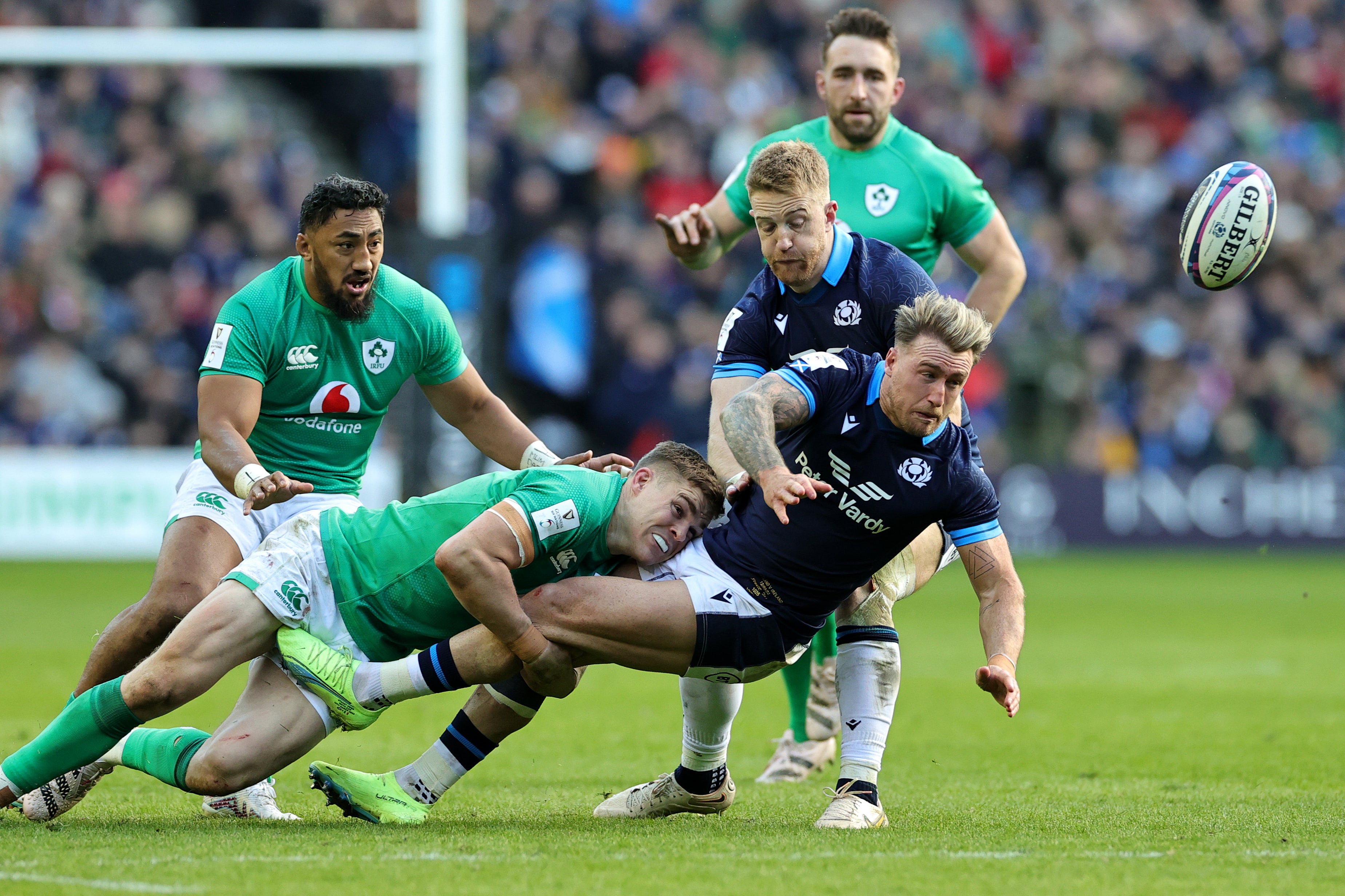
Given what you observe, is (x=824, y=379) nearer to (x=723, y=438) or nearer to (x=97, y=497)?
(x=723, y=438)

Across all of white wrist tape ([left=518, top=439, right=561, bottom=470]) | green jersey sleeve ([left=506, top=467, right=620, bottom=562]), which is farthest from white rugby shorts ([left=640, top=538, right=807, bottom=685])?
white wrist tape ([left=518, top=439, right=561, bottom=470])

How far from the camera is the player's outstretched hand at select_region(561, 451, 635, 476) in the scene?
230 inches

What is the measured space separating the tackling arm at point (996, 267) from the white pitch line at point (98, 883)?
4209 mm

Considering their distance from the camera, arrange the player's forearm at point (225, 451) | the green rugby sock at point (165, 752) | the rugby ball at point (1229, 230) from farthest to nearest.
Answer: the rugby ball at point (1229, 230)
the player's forearm at point (225, 451)
the green rugby sock at point (165, 752)

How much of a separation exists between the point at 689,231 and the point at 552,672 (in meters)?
2.28

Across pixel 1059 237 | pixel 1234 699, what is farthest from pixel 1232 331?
pixel 1234 699

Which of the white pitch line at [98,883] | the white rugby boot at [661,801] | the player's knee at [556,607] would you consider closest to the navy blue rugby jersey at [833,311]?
the player's knee at [556,607]

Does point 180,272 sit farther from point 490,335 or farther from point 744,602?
point 744,602

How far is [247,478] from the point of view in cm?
553

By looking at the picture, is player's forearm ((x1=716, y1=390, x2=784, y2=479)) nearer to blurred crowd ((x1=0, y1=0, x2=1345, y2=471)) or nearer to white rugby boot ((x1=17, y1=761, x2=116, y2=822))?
white rugby boot ((x1=17, y1=761, x2=116, y2=822))

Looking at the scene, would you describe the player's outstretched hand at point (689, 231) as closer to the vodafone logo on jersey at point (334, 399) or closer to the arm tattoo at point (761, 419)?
the vodafone logo on jersey at point (334, 399)

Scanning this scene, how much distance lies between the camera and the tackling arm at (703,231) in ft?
22.2

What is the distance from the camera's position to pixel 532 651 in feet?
16.9

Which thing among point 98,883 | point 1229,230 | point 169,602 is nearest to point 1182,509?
point 1229,230
